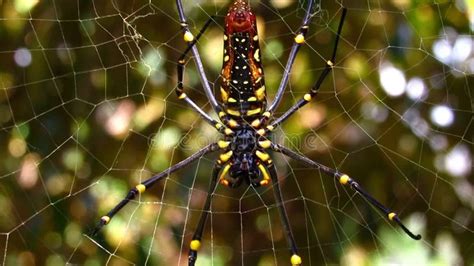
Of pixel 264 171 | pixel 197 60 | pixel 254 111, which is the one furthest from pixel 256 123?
pixel 197 60

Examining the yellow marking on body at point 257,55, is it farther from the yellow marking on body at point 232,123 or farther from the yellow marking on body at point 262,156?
the yellow marking on body at point 262,156

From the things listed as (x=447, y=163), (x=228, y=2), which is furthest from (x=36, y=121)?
(x=447, y=163)

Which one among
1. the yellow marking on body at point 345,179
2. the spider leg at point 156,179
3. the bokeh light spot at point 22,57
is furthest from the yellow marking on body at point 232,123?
the bokeh light spot at point 22,57

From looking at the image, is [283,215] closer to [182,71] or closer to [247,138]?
[247,138]

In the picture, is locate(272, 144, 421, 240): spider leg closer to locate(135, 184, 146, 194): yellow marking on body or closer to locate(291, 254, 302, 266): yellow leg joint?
locate(291, 254, 302, 266): yellow leg joint

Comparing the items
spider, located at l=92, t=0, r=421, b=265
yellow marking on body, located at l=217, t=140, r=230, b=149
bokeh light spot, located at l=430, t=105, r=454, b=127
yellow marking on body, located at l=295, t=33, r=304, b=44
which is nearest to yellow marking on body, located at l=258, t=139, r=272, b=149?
spider, located at l=92, t=0, r=421, b=265

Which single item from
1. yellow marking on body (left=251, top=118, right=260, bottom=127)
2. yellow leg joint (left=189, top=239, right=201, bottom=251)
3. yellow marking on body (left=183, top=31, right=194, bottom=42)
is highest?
yellow marking on body (left=183, top=31, right=194, bottom=42)

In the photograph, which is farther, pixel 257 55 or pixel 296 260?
pixel 296 260
